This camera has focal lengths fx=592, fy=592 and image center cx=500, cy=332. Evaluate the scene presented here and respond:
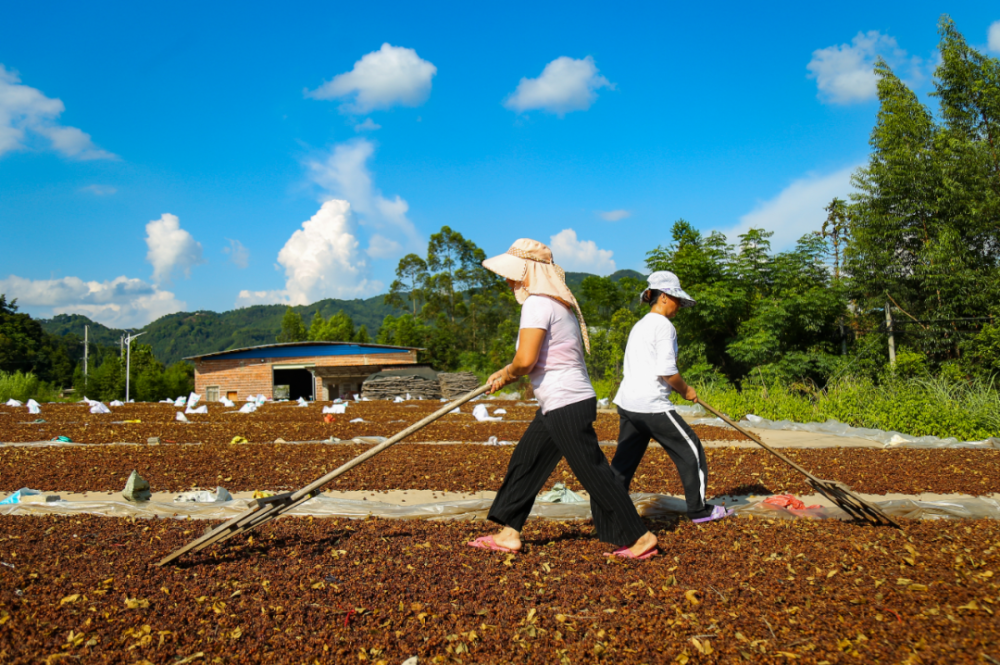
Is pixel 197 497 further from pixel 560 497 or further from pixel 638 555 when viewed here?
pixel 638 555

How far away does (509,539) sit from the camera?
118 inches

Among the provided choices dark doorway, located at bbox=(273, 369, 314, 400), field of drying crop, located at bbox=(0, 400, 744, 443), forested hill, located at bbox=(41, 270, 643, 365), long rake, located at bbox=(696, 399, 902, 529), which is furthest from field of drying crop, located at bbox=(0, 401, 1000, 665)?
forested hill, located at bbox=(41, 270, 643, 365)

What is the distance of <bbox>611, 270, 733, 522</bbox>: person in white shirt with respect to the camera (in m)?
3.39

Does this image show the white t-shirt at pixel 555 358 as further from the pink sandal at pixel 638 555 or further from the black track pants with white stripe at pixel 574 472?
the pink sandal at pixel 638 555

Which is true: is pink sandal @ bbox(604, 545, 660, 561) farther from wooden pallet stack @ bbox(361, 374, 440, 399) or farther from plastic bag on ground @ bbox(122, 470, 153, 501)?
wooden pallet stack @ bbox(361, 374, 440, 399)

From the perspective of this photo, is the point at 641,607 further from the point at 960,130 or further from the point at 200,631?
the point at 960,130

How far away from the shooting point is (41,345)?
41.3 m

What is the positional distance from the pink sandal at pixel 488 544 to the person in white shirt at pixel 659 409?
78 cm

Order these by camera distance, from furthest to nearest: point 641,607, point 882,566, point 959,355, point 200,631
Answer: point 959,355, point 882,566, point 641,607, point 200,631

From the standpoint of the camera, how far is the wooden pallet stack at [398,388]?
22.0 metres

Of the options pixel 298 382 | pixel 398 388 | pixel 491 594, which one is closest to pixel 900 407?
pixel 491 594

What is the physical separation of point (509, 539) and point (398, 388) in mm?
19530

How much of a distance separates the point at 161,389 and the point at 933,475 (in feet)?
98.9

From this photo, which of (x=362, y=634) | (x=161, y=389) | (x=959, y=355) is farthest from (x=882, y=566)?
(x=161, y=389)
